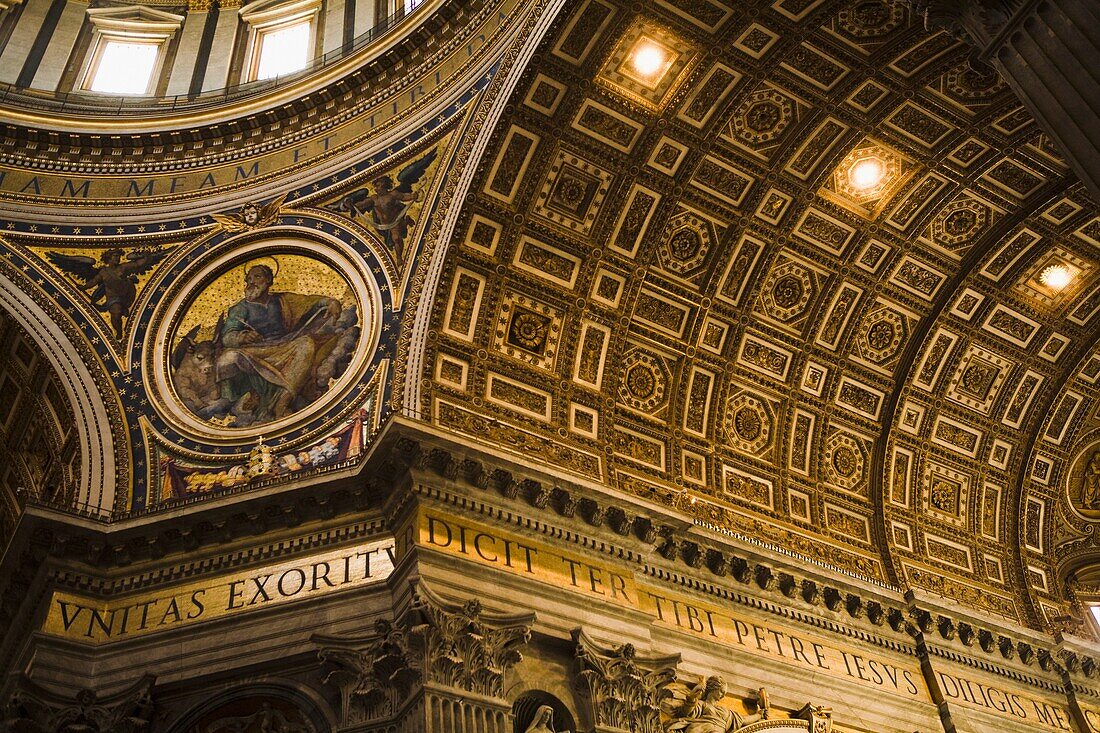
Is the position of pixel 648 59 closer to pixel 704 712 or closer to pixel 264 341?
pixel 264 341

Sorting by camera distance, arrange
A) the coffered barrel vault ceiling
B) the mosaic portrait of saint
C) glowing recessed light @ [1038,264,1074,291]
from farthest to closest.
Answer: glowing recessed light @ [1038,264,1074,291], the mosaic portrait of saint, the coffered barrel vault ceiling

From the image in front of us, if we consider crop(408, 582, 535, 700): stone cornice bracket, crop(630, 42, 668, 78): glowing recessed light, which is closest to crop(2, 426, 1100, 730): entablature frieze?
crop(408, 582, 535, 700): stone cornice bracket

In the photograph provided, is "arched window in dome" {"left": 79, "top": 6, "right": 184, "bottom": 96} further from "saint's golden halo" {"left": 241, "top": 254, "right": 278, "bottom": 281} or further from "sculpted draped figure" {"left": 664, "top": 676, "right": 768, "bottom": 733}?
"sculpted draped figure" {"left": 664, "top": 676, "right": 768, "bottom": 733}

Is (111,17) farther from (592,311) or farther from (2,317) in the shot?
(592,311)

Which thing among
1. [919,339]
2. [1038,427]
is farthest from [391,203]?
[1038,427]

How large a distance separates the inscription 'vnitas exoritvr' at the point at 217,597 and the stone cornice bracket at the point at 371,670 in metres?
1.00

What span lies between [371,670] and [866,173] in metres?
10.6

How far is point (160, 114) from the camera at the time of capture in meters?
18.1

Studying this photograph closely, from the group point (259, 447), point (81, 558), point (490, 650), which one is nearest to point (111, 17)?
point (259, 447)

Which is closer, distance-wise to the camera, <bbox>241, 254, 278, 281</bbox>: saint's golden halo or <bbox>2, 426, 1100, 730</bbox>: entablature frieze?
<bbox>2, 426, 1100, 730</bbox>: entablature frieze

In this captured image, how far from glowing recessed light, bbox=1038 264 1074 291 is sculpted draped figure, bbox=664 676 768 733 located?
377 inches

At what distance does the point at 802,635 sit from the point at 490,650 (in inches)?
220

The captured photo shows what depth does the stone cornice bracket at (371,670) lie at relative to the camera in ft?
36.9

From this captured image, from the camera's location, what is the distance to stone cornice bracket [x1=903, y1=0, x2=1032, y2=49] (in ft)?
26.7
